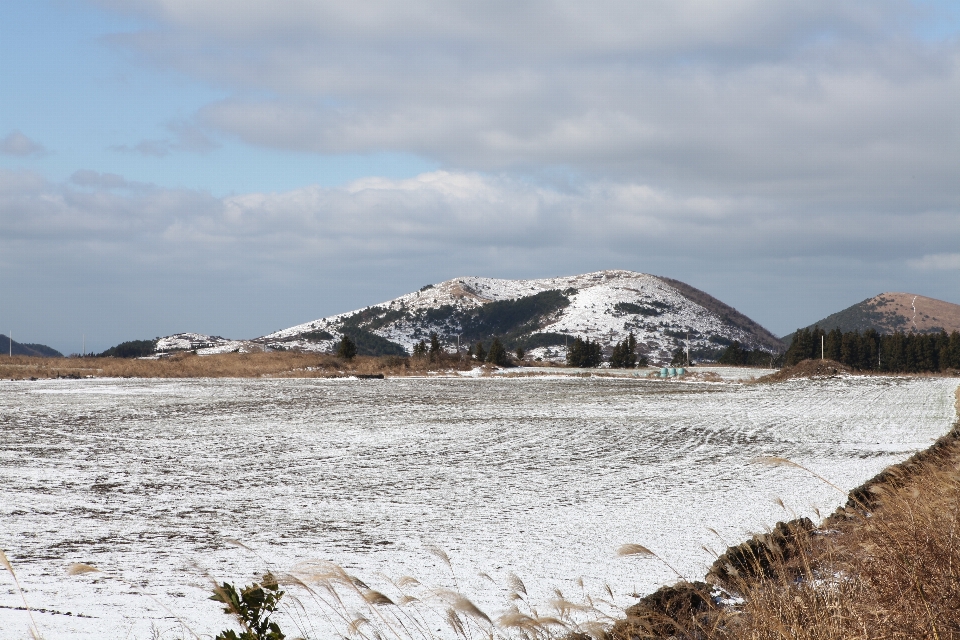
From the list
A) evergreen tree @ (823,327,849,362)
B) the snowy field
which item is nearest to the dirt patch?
evergreen tree @ (823,327,849,362)

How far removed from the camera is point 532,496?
47.0 feet

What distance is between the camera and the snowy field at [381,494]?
8422mm

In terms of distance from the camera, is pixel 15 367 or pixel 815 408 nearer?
pixel 815 408

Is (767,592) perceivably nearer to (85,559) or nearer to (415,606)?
(415,606)

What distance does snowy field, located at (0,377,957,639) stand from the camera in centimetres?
842

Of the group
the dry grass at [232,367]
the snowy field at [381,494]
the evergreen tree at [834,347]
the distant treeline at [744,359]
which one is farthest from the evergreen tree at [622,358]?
the snowy field at [381,494]

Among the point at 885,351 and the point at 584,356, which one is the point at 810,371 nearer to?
the point at 885,351

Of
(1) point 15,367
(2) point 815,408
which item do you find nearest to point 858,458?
(2) point 815,408

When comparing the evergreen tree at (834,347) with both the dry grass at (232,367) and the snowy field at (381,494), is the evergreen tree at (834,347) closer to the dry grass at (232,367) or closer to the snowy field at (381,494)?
the dry grass at (232,367)

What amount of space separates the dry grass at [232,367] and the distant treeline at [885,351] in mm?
45327

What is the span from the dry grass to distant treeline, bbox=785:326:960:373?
149 feet

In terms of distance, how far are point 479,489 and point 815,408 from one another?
1061 inches

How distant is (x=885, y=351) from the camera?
4016 inches

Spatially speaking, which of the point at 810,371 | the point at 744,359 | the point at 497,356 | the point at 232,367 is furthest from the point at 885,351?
the point at 232,367
